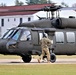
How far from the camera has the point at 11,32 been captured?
1265 inches

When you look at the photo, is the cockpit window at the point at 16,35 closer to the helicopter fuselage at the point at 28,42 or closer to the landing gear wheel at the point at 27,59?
the helicopter fuselage at the point at 28,42

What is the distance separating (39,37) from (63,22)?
5.89 feet

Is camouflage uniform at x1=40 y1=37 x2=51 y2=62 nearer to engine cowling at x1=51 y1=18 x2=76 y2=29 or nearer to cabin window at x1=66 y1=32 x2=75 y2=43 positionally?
engine cowling at x1=51 y1=18 x2=76 y2=29

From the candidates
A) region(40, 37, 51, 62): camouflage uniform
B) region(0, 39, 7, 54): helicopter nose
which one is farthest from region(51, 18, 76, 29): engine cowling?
region(0, 39, 7, 54): helicopter nose

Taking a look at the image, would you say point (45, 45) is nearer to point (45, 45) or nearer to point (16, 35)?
point (45, 45)

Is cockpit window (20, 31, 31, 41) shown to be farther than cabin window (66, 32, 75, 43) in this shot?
No

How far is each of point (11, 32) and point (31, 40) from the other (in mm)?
1243

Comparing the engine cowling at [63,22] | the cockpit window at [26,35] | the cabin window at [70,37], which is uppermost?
the engine cowling at [63,22]

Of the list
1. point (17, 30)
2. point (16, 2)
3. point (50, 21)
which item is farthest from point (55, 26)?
point (16, 2)

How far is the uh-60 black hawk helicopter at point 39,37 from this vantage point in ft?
105

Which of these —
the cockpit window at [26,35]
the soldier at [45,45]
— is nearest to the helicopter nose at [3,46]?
the cockpit window at [26,35]

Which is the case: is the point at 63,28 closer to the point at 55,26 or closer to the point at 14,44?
the point at 55,26

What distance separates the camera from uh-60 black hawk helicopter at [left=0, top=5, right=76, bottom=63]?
31891 millimetres

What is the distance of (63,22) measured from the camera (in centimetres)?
3300
